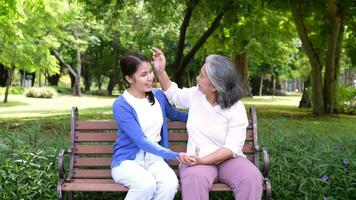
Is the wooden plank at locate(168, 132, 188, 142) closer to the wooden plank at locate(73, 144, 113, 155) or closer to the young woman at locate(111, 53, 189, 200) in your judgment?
the young woman at locate(111, 53, 189, 200)

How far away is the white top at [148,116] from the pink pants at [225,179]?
40cm

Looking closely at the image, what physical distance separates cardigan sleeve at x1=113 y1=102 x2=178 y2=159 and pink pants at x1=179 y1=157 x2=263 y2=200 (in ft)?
0.72

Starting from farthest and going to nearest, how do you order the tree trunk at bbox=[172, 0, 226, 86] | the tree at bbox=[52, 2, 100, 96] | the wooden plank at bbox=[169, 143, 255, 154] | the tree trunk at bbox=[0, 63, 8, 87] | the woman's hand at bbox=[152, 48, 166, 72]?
the tree trunk at bbox=[0, 63, 8, 87], the tree at bbox=[52, 2, 100, 96], the tree trunk at bbox=[172, 0, 226, 86], the wooden plank at bbox=[169, 143, 255, 154], the woman's hand at bbox=[152, 48, 166, 72]

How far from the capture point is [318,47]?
24172mm

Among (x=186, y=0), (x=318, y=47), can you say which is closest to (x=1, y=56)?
(x=186, y=0)

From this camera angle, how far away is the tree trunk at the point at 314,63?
19.9m

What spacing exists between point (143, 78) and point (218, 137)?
2.61ft

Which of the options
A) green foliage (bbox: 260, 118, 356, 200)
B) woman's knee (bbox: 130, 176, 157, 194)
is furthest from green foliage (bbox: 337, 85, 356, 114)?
woman's knee (bbox: 130, 176, 157, 194)

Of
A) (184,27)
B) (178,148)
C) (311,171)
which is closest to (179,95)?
(178,148)

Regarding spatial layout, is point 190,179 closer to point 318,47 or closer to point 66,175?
point 66,175

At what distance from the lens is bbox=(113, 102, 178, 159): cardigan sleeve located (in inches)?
179

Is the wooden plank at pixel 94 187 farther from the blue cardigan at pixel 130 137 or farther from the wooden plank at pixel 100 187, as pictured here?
the blue cardigan at pixel 130 137

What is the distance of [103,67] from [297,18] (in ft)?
121

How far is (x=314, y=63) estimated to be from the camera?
2033cm
